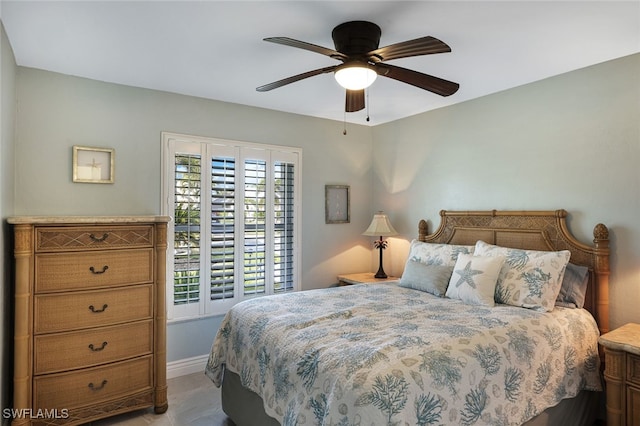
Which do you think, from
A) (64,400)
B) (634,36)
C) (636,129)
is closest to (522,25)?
(634,36)

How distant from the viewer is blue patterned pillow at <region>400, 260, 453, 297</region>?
9.48ft

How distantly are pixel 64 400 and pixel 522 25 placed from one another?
3.56 m

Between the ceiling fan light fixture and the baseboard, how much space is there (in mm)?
2650

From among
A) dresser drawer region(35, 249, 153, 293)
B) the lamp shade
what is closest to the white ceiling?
dresser drawer region(35, 249, 153, 293)

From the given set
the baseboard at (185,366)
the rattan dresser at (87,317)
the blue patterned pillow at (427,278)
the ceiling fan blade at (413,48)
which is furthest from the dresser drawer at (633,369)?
the baseboard at (185,366)

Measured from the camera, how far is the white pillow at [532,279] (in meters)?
2.42

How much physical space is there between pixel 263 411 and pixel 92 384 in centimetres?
126

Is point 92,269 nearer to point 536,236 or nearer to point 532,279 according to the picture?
point 532,279

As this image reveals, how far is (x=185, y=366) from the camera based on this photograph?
3354 mm

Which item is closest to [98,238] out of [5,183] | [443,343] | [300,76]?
[5,183]

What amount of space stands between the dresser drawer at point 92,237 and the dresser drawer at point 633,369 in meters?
3.04

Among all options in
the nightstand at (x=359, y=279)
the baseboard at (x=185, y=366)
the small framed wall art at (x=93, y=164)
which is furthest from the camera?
the nightstand at (x=359, y=279)

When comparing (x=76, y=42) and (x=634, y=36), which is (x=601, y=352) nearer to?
(x=634, y=36)

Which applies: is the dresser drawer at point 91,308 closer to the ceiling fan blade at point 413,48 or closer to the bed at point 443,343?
the bed at point 443,343
